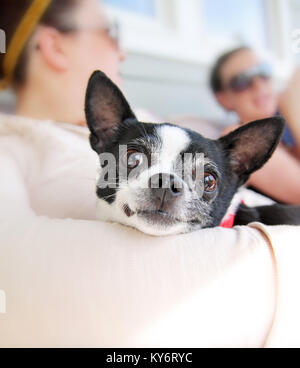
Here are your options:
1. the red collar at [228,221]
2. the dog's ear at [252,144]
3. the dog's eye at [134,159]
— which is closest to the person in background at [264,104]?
the dog's ear at [252,144]

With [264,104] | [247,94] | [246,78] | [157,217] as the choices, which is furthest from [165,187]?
[246,78]

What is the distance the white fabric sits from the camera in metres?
0.48

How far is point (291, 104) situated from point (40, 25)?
725mm

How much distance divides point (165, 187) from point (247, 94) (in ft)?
3.34

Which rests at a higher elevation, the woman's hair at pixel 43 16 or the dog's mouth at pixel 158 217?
the woman's hair at pixel 43 16

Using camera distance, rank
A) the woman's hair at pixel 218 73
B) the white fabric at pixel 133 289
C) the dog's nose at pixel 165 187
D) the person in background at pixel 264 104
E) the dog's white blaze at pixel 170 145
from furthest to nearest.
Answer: the woman's hair at pixel 218 73 < the person in background at pixel 264 104 < the dog's white blaze at pixel 170 145 < the dog's nose at pixel 165 187 < the white fabric at pixel 133 289

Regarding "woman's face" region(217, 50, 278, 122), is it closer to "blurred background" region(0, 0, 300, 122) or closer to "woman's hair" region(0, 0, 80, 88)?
"blurred background" region(0, 0, 300, 122)

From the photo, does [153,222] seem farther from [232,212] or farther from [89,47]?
[89,47]

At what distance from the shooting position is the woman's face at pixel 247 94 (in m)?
1.23

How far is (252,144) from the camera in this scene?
2.48ft

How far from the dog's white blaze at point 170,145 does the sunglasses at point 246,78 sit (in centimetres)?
90

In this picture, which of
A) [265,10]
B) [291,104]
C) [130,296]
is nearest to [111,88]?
[130,296]

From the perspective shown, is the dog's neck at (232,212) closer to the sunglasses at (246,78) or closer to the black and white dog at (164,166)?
the black and white dog at (164,166)
